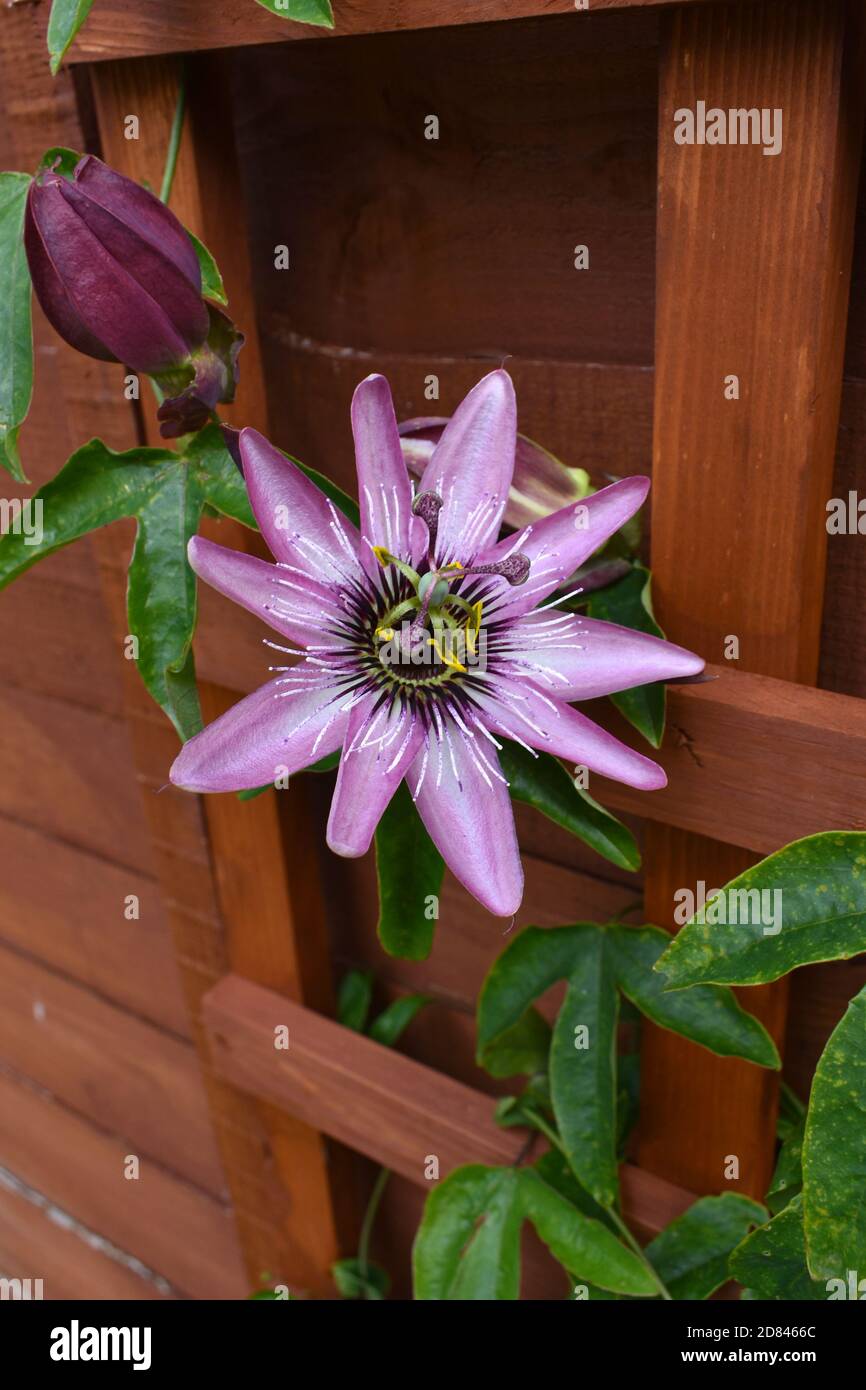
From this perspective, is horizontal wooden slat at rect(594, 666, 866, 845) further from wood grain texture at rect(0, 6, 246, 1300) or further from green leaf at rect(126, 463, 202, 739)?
wood grain texture at rect(0, 6, 246, 1300)

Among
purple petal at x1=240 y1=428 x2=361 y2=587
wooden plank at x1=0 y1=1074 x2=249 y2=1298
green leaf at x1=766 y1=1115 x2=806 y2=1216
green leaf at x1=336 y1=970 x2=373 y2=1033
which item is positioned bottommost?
wooden plank at x1=0 y1=1074 x2=249 y2=1298

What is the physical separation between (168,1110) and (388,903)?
43.0 inches

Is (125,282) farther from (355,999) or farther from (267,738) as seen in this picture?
(355,999)

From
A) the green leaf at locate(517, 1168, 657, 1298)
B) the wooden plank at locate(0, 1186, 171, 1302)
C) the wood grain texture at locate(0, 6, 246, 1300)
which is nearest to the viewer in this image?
the green leaf at locate(517, 1168, 657, 1298)

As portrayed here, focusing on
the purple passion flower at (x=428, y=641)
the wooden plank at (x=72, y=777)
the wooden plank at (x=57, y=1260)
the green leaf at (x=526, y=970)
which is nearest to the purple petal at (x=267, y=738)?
the purple passion flower at (x=428, y=641)

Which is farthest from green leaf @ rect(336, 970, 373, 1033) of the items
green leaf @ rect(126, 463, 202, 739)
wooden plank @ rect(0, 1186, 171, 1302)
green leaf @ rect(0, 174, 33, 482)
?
wooden plank @ rect(0, 1186, 171, 1302)

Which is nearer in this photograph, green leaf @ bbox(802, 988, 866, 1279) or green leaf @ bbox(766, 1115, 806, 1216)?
green leaf @ bbox(802, 988, 866, 1279)

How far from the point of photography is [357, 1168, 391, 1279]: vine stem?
1359mm

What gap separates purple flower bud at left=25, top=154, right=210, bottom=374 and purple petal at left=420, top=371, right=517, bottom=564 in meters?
0.19

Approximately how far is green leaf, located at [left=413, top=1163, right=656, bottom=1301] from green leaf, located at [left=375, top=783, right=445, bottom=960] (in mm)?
346

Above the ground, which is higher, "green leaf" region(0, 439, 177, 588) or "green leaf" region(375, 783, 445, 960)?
"green leaf" region(0, 439, 177, 588)

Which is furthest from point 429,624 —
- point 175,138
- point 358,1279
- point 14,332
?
point 358,1279

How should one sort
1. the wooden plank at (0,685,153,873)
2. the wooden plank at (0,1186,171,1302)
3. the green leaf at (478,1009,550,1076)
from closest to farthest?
the green leaf at (478,1009,550,1076), the wooden plank at (0,685,153,873), the wooden plank at (0,1186,171,1302)

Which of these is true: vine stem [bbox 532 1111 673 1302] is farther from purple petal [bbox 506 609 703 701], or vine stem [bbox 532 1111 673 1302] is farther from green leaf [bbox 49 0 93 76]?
green leaf [bbox 49 0 93 76]
